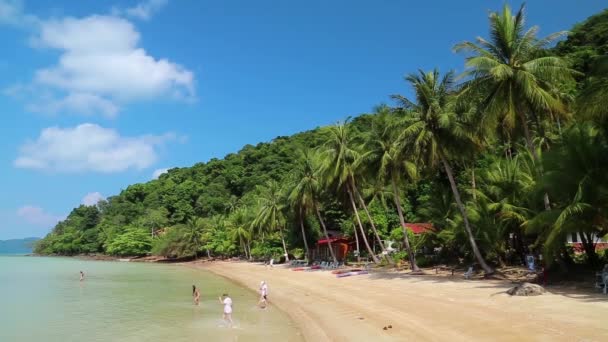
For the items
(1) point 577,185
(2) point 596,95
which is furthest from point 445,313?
(2) point 596,95

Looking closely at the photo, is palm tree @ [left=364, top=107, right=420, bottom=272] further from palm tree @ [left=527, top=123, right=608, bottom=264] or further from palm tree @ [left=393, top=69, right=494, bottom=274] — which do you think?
palm tree @ [left=527, top=123, right=608, bottom=264]

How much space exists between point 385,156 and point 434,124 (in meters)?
5.34

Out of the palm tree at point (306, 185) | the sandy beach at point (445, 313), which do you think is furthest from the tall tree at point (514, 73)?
the palm tree at point (306, 185)

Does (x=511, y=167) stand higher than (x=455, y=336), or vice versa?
(x=511, y=167)

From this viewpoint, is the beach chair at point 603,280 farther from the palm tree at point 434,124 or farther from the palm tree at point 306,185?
the palm tree at point 306,185

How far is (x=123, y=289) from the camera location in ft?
111

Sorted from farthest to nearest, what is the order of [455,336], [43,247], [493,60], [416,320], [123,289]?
[43,247]
[123,289]
[493,60]
[416,320]
[455,336]

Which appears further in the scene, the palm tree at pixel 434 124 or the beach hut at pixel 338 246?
the beach hut at pixel 338 246

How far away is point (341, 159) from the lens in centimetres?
3516

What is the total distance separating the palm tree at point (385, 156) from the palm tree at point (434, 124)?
3347 mm

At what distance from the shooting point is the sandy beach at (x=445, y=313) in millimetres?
10812

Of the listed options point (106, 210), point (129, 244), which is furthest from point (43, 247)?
point (129, 244)

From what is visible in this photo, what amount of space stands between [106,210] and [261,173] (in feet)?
193

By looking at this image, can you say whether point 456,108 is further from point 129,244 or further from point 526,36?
point 129,244
